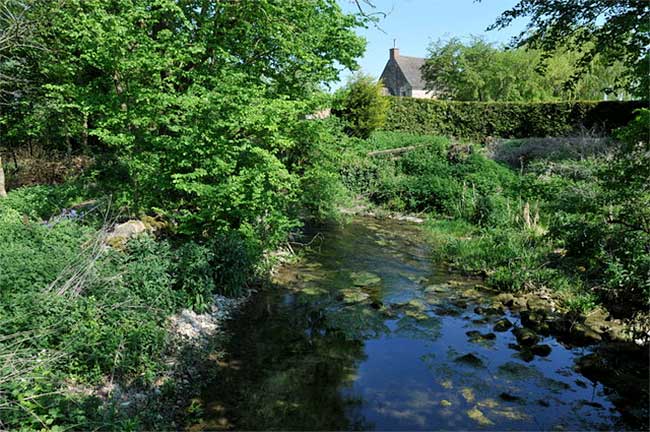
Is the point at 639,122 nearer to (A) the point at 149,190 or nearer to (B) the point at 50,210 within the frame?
(A) the point at 149,190

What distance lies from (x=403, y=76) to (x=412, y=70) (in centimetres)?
165

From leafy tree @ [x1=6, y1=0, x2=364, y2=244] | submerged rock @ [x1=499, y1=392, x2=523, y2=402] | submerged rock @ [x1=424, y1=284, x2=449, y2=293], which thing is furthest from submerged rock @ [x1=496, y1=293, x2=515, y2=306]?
leafy tree @ [x1=6, y1=0, x2=364, y2=244]

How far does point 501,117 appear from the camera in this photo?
78.4 ft

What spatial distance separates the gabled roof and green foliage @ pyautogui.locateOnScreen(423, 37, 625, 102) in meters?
8.77

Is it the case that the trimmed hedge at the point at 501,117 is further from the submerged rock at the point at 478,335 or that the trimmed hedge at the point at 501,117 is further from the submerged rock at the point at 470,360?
the submerged rock at the point at 470,360

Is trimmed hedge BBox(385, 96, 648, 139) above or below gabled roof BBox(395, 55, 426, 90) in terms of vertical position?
below

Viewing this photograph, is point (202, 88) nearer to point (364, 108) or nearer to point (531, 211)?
point (531, 211)

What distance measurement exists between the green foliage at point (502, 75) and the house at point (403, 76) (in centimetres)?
885

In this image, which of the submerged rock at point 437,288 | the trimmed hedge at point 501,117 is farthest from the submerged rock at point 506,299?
the trimmed hedge at point 501,117

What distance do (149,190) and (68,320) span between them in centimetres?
397

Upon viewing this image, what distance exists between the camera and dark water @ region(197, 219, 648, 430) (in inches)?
200

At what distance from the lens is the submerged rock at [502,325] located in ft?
24.1

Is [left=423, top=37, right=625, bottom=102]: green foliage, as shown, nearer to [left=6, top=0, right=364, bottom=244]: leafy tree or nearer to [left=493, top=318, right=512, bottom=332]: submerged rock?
[left=6, top=0, right=364, bottom=244]: leafy tree

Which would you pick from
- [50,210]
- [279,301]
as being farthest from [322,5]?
[50,210]
